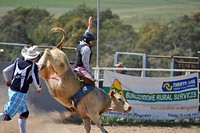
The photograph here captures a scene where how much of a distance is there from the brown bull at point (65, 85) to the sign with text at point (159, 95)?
3.61 metres

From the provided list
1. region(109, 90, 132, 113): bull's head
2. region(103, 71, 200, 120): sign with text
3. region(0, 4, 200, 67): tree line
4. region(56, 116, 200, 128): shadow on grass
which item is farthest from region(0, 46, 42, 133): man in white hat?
region(0, 4, 200, 67): tree line

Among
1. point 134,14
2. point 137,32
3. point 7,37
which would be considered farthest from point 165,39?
point 134,14

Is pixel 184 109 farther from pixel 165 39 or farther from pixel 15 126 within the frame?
pixel 165 39

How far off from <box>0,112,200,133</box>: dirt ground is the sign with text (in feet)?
1.99

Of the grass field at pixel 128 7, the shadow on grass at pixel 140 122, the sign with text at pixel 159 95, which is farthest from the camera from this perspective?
the grass field at pixel 128 7

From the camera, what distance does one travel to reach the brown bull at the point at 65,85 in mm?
10977

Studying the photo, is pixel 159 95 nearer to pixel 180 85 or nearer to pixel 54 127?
pixel 180 85

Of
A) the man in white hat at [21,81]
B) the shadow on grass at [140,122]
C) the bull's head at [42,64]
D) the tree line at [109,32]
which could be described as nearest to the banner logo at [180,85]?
the shadow on grass at [140,122]

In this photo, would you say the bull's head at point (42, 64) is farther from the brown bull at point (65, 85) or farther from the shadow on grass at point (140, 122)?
the shadow on grass at point (140, 122)

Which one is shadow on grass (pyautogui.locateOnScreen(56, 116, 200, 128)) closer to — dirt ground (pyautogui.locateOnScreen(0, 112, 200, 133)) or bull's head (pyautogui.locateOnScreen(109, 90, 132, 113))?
dirt ground (pyautogui.locateOnScreen(0, 112, 200, 133))

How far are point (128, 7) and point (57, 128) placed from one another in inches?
1906

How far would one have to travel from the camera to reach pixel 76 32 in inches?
1688

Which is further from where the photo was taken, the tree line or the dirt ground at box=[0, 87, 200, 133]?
the tree line

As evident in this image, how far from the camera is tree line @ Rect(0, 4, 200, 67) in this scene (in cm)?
4275
